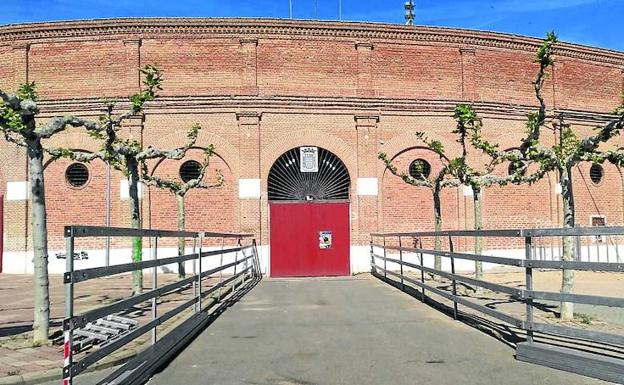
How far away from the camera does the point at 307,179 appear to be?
69.8ft

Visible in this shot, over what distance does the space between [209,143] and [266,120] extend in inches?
84.4

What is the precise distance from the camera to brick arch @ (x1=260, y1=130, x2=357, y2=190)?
20578 mm

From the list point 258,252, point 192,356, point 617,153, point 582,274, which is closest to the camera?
point 192,356

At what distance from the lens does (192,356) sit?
6863 millimetres

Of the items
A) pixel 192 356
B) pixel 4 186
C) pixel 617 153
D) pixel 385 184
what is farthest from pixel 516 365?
pixel 4 186

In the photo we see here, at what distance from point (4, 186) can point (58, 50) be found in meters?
5.16

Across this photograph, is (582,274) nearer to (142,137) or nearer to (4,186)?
(142,137)

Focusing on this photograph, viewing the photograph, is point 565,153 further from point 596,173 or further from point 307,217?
point 596,173

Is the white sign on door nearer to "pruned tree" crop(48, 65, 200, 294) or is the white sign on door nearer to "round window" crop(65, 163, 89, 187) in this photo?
"pruned tree" crop(48, 65, 200, 294)

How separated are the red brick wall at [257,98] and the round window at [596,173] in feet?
15.6

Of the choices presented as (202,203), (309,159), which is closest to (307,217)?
(309,159)

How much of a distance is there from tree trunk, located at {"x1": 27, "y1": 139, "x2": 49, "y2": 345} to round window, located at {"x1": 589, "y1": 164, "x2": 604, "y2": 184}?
848 inches

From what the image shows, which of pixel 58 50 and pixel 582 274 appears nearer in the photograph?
pixel 582 274

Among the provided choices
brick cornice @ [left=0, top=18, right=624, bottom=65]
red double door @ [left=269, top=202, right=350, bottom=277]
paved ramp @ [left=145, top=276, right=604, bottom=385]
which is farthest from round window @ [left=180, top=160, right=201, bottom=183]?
paved ramp @ [left=145, top=276, right=604, bottom=385]
